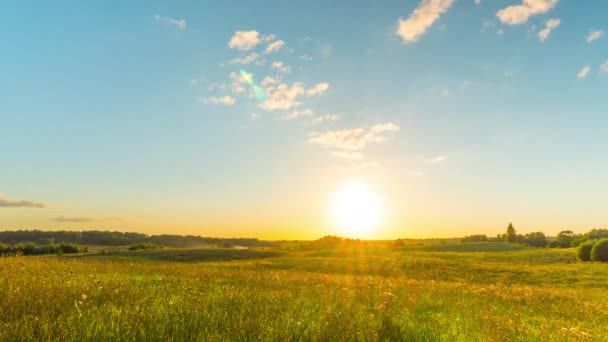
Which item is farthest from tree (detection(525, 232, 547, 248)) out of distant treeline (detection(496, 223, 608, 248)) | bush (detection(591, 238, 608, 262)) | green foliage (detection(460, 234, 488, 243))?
bush (detection(591, 238, 608, 262))

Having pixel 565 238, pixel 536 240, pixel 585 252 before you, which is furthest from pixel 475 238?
pixel 585 252

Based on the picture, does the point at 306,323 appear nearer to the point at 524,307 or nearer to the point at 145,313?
the point at 145,313

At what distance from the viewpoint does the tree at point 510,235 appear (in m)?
127

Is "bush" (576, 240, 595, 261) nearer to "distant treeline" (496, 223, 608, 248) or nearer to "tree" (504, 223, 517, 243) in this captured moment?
"distant treeline" (496, 223, 608, 248)

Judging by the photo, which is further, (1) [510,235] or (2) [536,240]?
(1) [510,235]

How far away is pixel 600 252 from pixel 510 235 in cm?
7577

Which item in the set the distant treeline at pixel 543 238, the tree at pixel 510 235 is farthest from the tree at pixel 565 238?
the tree at pixel 510 235

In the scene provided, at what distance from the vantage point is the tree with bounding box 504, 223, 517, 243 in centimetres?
12668

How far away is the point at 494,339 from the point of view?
7.19 m

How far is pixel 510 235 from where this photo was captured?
5054 inches

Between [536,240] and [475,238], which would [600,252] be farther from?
[475,238]

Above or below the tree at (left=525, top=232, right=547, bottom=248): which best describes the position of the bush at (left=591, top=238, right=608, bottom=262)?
above

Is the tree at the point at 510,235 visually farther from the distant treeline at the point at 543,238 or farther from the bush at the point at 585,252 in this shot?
the bush at the point at 585,252

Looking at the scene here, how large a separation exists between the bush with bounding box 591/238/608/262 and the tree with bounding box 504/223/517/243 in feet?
239
